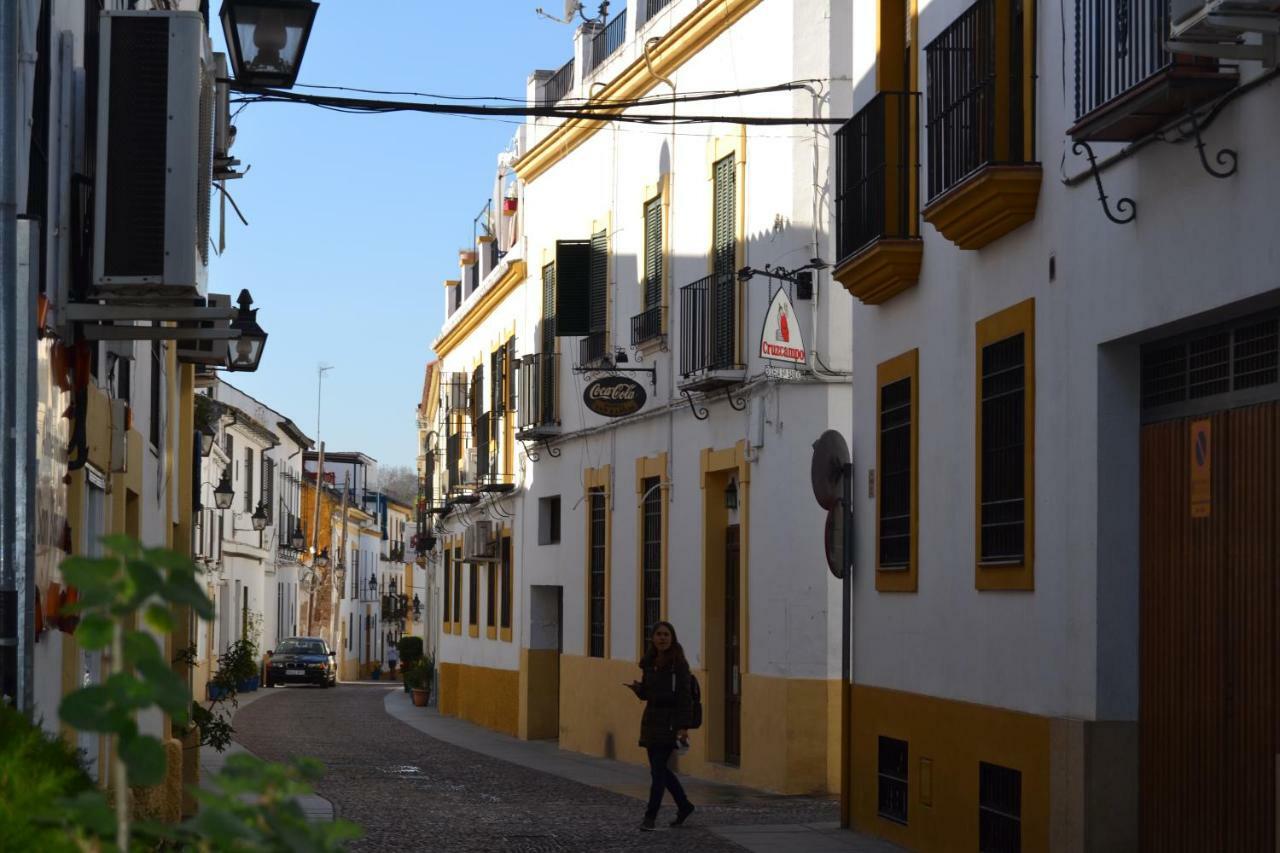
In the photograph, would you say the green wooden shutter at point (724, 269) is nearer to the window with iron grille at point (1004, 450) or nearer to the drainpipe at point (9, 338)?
the window with iron grille at point (1004, 450)

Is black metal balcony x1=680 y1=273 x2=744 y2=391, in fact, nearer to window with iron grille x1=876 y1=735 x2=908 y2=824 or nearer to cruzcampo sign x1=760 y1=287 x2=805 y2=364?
cruzcampo sign x1=760 y1=287 x2=805 y2=364

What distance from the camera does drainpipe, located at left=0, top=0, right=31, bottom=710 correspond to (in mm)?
6516

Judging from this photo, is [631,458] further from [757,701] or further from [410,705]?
[410,705]

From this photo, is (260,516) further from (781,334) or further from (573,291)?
(781,334)

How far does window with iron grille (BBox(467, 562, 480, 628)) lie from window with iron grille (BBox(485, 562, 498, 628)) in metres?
1.17

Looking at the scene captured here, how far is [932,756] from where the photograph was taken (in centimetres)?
1270

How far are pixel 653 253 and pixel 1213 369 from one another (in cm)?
1352

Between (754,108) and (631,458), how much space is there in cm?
540

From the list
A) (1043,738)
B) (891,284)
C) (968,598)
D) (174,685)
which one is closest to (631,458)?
(891,284)

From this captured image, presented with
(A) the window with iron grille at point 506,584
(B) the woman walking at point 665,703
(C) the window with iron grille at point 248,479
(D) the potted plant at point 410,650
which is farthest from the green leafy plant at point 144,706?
Result: (D) the potted plant at point 410,650

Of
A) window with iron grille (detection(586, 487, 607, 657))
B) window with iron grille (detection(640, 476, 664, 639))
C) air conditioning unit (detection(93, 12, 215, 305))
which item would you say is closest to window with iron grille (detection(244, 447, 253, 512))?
window with iron grille (detection(586, 487, 607, 657))

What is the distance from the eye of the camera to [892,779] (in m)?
13.5

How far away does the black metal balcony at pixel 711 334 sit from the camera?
63.0 feet

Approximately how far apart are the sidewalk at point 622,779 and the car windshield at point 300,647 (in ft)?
54.6
